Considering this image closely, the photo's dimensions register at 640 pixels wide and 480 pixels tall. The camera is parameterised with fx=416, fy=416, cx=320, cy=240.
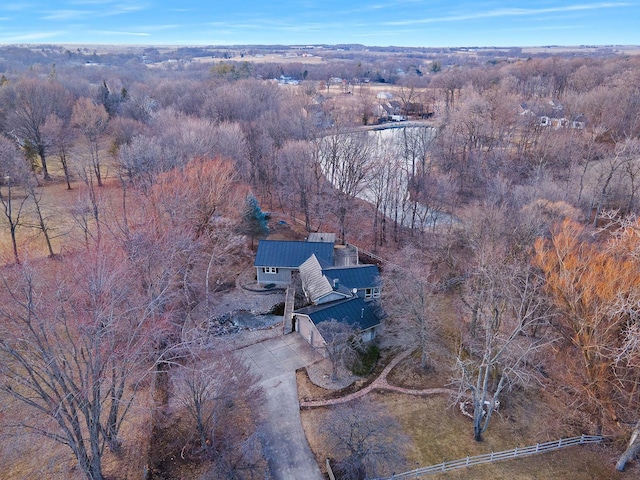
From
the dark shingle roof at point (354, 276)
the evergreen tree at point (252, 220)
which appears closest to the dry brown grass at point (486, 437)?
the dark shingle roof at point (354, 276)

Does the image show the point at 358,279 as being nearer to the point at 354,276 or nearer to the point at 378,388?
the point at 354,276

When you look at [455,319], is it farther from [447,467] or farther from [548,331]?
[447,467]

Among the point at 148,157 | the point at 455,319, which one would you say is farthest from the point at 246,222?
the point at 455,319

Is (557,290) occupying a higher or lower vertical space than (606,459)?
higher

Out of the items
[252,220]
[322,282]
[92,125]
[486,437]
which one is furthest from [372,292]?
[92,125]

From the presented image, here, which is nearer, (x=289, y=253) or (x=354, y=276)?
(x=354, y=276)

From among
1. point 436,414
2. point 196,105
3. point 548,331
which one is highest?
point 196,105

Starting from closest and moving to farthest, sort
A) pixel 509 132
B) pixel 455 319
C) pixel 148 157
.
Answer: pixel 455 319, pixel 148 157, pixel 509 132

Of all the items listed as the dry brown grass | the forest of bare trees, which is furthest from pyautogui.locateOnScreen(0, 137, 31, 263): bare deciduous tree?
the dry brown grass
